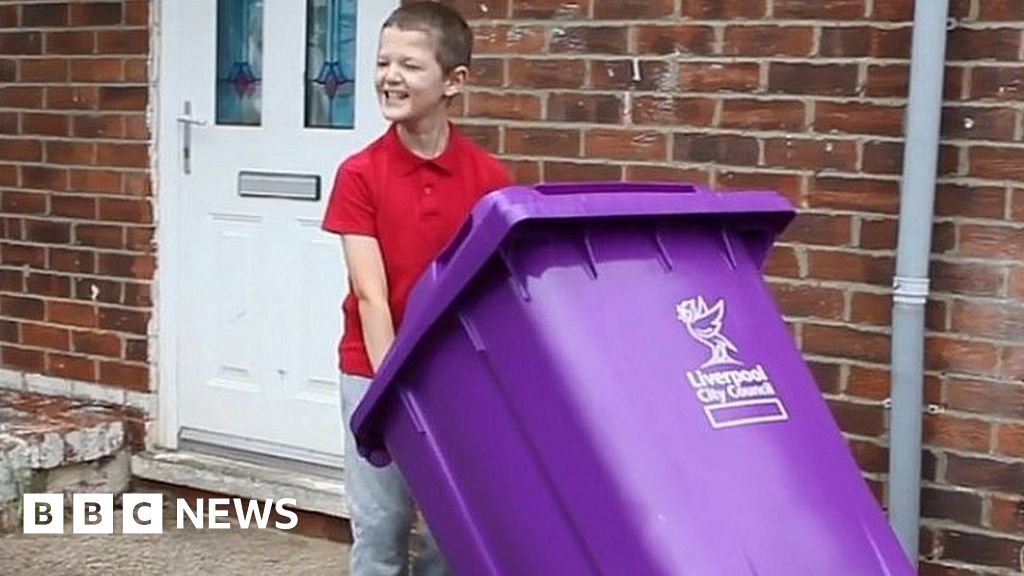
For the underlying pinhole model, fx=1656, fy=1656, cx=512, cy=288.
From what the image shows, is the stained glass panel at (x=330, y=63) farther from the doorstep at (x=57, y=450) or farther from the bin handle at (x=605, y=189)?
the bin handle at (x=605, y=189)

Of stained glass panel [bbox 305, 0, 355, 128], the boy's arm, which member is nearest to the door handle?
stained glass panel [bbox 305, 0, 355, 128]

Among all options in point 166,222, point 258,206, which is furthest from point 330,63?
point 166,222

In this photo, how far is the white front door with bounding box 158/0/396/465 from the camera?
17.1ft

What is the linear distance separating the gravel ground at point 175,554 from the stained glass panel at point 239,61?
1344 mm

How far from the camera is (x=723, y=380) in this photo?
2.84m

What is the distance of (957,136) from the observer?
3.93 m

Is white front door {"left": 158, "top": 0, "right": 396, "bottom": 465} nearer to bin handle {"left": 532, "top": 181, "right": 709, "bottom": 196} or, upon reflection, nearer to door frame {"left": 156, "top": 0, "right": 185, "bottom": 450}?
door frame {"left": 156, "top": 0, "right": 185, "bottom": 450}

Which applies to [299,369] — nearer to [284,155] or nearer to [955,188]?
[284,155]

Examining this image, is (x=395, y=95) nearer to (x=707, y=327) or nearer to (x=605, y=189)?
(x=605, y=189)

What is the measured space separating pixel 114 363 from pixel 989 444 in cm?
306

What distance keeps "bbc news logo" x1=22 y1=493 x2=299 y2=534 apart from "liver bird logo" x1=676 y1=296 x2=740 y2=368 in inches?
103

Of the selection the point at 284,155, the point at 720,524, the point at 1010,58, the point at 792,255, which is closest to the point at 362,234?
the point at 720,524

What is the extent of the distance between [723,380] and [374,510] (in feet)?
3.32

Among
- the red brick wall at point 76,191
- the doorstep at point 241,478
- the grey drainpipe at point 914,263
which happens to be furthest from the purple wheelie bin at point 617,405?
the red brick wall at point 76,191
